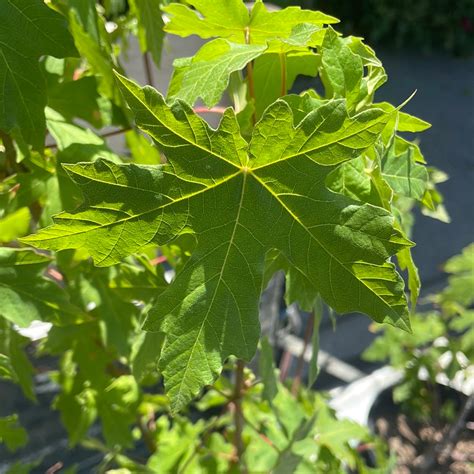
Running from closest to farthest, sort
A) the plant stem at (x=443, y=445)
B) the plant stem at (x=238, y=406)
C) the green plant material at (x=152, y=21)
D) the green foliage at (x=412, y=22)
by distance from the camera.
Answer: the green plant material at (x=152, y=21) → the plant stem at (x=238, y=406) → the plant stem at (x=443, y=445) → the green foliage at (x=412, y=22)

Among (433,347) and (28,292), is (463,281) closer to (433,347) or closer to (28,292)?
(433,347)

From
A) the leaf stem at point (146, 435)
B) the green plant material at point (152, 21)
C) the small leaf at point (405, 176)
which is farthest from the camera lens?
the leaf stem at point (146, 435)

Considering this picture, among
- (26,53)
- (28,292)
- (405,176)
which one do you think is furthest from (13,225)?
(405,176)

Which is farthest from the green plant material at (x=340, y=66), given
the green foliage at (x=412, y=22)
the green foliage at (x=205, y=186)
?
the green foliage at (x=412, y=22)

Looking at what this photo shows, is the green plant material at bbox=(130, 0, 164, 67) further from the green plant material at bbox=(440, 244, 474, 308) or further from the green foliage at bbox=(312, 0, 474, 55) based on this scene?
the green foliage at bbox=(312, 0, 474, 55)

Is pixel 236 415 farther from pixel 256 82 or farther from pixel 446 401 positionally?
pixel 446 401

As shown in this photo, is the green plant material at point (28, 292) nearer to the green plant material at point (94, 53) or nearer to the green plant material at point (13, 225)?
the green plant material at point (13, 225)

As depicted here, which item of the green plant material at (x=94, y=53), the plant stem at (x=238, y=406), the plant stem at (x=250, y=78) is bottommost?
the plant stem at (x=238, y=406)

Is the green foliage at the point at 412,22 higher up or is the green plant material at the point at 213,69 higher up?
the green plant material at the point at 213,69

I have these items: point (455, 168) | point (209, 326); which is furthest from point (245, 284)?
point (455, 168)
